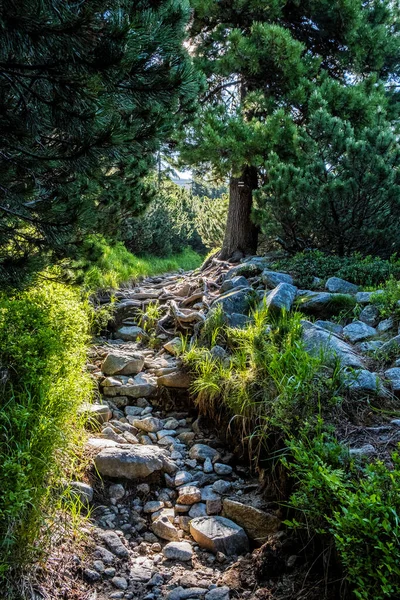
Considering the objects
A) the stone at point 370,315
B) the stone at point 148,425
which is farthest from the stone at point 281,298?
the stone at point 148,425

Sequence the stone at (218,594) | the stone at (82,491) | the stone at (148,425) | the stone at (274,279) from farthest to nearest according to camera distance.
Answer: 1. the stone at (274,279)
2. the stone at (148,425)
3. the stone at (82,491)
4. the stone at (218,594)

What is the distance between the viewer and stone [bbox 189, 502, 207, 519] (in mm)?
2828

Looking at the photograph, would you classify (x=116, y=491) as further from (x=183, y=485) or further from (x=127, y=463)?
(x=183, y=485)

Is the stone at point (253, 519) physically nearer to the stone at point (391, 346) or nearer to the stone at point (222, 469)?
the stone at point (222, 469)

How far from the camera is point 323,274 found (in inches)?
198

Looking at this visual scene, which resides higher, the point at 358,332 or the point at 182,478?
the point at 358,332

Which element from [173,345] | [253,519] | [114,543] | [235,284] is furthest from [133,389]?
[235,284]

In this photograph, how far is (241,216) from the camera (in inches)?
295

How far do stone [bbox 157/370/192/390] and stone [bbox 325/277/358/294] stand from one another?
1890mm

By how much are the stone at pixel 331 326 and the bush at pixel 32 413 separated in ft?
7.10

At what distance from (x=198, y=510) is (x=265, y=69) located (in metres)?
6.33

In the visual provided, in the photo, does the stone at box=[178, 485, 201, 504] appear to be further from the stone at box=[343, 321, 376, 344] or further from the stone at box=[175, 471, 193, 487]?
the stone at box=[343, 321, 376, 344]

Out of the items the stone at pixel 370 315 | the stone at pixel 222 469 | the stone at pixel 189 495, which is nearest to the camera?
the stone at pixel 189 495

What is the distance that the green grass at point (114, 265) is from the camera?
3.97 m
